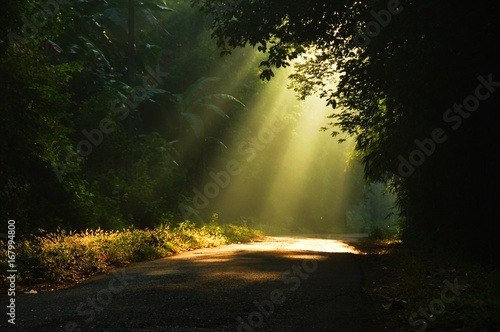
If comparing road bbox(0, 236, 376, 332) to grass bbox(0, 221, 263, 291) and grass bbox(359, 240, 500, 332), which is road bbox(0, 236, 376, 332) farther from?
grass bbox(0, 221, 263, 291)

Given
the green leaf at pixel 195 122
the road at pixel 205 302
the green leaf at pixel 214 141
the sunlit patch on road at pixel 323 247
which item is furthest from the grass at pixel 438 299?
the green leaf at pixel 214 141

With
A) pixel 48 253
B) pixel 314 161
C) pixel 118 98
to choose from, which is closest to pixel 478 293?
pixel 48 253

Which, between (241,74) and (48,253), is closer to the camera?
(48,253)

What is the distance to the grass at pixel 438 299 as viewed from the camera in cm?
571

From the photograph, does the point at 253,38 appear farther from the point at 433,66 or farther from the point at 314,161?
the point at 314,161

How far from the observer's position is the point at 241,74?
39.9m

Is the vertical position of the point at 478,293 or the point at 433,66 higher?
the point at 433,66

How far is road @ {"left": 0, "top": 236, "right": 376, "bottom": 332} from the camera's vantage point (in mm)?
6082

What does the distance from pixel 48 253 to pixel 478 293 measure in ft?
26.1

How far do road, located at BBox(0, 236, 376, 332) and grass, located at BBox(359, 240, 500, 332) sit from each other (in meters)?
0.39

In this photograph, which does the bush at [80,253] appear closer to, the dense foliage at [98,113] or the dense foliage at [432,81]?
the dense foliage at [98,113]

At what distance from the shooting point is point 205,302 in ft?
23.6

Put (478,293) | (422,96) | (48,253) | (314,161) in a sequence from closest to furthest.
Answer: (478,293) < (48,253) < (422,96) < (314,161)

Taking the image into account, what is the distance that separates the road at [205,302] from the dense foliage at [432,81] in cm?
374
